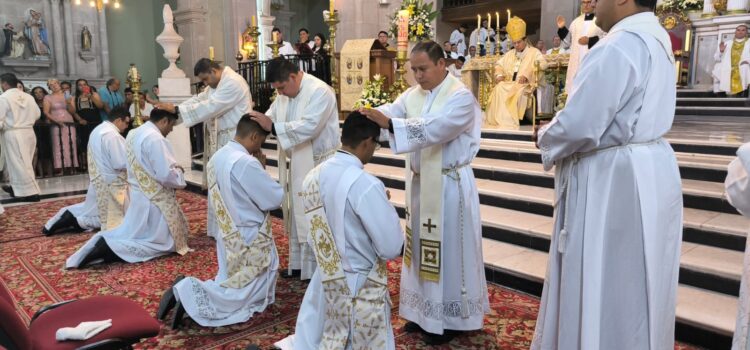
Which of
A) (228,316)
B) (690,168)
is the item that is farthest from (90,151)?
(690,168)

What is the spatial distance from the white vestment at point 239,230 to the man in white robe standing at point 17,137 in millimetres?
5959

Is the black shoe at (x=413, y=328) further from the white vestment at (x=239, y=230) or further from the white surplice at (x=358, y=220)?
the white vestment at (x=239, y=230)

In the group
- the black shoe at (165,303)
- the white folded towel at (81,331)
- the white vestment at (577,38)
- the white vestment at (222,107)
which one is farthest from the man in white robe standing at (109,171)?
the white vestment at (577,38)

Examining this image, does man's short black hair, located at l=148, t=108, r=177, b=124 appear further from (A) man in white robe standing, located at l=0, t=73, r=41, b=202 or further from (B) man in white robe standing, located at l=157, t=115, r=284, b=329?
(A) man in white robe standing, located at l=0, t=73, r=41, b=202

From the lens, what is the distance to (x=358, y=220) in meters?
2.56

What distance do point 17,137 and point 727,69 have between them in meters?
12.8

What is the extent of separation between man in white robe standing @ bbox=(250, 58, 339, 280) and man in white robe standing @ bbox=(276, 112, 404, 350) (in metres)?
1.61

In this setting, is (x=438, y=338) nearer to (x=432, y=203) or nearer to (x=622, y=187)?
(x=432, y=203)

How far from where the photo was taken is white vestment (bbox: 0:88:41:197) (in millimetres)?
8156

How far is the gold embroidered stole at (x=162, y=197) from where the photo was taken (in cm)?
504

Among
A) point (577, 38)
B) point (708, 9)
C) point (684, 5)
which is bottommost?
point (577, 38)

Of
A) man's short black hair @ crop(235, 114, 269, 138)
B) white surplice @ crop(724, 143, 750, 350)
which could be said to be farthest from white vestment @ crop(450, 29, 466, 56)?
white surplice @ crop(724, 143, 750, 350)

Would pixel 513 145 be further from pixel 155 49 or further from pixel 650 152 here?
pixel 155 49

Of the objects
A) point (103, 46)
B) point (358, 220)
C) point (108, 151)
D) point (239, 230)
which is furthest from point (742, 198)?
point (103, 46)
